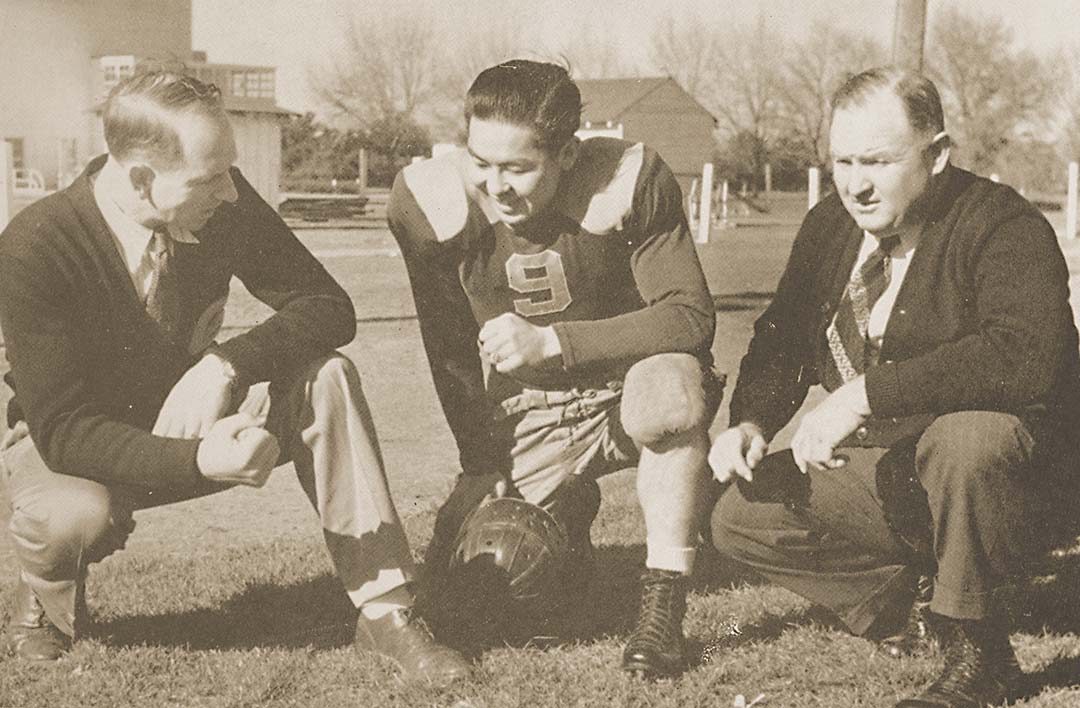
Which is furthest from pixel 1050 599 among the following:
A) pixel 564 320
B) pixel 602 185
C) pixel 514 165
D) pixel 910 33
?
pixel 910 33

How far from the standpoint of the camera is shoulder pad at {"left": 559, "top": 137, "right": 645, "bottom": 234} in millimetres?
3904

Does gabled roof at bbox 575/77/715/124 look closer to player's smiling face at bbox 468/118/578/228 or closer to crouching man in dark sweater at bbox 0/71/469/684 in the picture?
player's smiling face at bbox 468/118/578/228

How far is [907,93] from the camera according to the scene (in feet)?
11.3

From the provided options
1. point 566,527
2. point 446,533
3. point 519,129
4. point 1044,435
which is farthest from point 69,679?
point 1044,435

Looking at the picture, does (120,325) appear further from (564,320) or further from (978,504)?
(978,504)

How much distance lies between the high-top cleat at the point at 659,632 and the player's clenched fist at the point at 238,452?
40.4 inches

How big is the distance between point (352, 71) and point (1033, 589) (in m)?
18.0

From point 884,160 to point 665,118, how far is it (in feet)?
194

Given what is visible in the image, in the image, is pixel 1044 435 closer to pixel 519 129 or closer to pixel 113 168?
pixel 519 129

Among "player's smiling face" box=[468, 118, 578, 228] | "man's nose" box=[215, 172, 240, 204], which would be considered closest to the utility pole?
"player's smiling face" box=[468, 118, 578, 228]

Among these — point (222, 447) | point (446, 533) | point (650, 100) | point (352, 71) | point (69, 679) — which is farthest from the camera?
point (650, 100)

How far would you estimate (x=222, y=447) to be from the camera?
3.32 meters

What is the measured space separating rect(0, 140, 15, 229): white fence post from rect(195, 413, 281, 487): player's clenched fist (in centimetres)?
725

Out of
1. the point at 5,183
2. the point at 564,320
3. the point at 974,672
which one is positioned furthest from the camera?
the point at 5,183
